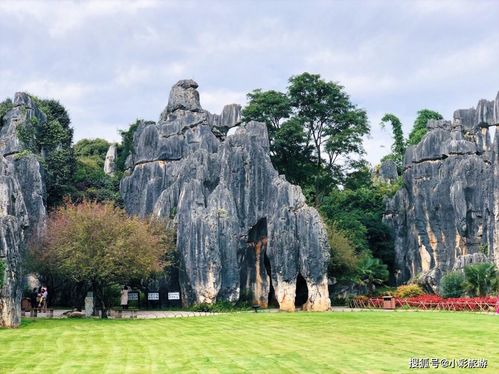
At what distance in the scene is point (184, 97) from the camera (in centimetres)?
6034

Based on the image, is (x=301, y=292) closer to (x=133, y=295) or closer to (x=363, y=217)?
(x=133, y=295)

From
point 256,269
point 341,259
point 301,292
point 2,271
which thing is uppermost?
point 341,259

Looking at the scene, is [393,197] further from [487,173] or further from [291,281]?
[291,281]

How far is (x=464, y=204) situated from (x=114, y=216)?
33795 mm

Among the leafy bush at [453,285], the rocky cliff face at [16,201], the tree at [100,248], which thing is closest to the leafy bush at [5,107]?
the rocky cliff face at [16,201]

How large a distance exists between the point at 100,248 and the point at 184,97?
26491 millimetres

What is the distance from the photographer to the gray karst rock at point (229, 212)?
150ft

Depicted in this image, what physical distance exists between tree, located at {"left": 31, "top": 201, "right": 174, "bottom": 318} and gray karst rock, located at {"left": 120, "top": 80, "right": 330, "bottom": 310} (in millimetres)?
6059

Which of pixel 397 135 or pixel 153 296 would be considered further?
pixel 397 135

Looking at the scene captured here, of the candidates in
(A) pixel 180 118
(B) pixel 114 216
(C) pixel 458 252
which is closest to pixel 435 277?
(C) pixel 458 252

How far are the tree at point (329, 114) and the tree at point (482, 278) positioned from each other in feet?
68.1

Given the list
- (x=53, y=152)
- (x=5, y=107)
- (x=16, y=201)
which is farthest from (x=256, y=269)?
(x=5, y=107)

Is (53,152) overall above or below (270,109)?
below

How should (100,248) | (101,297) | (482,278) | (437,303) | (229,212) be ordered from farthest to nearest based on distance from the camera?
(229,212), (482,278), (437,303), (101,297), (100,248)
